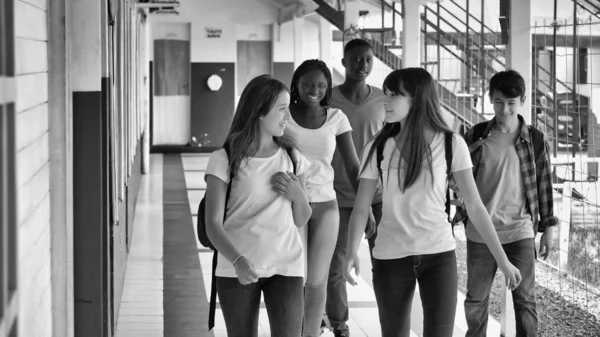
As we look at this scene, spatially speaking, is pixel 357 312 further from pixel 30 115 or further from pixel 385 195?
pixel 30 115

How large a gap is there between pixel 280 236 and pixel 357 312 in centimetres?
319

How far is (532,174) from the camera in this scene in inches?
193

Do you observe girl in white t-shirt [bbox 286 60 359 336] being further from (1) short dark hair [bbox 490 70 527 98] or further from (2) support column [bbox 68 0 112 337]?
(2) support column [bbox 68 0 112 337]

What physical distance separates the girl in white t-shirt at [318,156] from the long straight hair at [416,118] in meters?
1.12

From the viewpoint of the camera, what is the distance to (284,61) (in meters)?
22.4

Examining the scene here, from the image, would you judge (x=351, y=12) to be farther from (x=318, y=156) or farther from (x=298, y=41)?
(x=298, y=41)

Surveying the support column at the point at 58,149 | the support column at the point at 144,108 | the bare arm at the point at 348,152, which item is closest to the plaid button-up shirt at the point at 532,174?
the bare arm at the point at 348,152

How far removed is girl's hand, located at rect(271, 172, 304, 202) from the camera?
354cm

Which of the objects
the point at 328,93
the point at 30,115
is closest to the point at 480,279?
the point at 328,93

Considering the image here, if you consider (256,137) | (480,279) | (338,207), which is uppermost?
(256,137)

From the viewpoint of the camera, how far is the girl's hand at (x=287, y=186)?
11.6 ft

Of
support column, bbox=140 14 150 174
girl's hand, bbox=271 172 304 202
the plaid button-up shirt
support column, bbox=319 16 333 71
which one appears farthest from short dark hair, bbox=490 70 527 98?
support column, bbox=140 14 150 174

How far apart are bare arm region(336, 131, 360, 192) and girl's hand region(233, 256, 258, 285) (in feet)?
6.32

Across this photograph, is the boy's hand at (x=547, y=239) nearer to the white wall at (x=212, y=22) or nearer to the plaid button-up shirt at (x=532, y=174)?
the plaid button-up shirt at (x=532, y=174)
